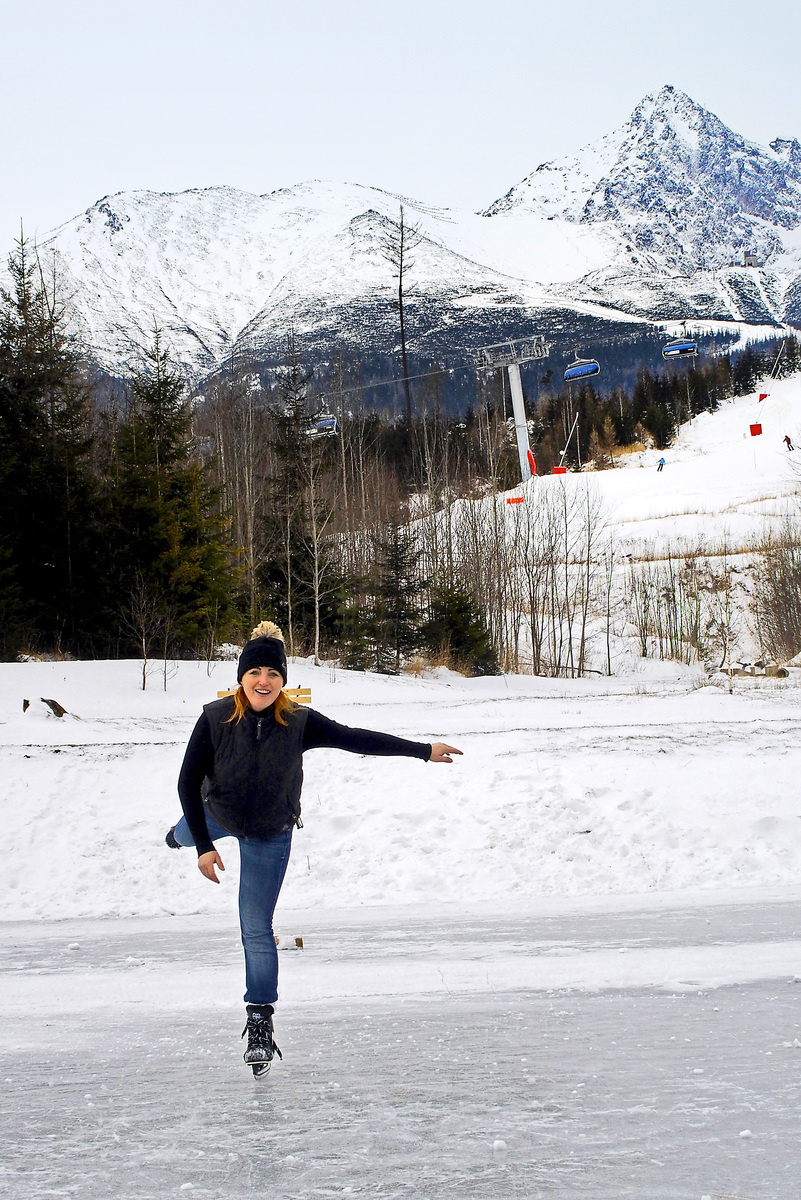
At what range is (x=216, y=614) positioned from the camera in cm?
2592

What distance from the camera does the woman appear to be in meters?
3.83

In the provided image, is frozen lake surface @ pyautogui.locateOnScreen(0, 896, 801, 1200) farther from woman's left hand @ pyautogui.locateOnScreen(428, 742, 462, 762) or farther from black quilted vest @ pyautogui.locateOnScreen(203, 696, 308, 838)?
woman's left hand @ pyautogui.locateOnScreen(428, 742, 462, 762)

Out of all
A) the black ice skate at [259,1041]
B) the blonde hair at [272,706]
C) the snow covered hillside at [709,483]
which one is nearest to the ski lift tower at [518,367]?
the snow covered hillside at [709,483]

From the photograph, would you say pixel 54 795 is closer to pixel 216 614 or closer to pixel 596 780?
pixel 596 780

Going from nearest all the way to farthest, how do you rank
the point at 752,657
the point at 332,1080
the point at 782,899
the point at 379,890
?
1. the point at 332,1080
2. the point at 782,899
3. the point at 379,890
4. the point at 752,657

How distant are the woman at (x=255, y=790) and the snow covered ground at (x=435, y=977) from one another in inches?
17.6

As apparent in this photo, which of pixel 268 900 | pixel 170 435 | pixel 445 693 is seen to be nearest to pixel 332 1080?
pixel 268 900

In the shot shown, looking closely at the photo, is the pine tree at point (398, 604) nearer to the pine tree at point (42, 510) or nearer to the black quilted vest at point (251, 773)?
the pine tree at point (42, 510)

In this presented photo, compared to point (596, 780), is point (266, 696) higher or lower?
higher

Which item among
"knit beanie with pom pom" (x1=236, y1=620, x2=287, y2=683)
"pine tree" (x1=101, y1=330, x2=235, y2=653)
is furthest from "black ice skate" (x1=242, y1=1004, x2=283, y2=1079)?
"pine tree" (x1=101, y1=330, x2=235, y2=653)

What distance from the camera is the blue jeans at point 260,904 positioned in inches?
154

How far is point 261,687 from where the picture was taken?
12.6 feet

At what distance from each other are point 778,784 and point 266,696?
727 cm

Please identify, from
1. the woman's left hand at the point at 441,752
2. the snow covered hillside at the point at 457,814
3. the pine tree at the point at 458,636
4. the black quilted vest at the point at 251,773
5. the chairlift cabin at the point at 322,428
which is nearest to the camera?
the black quilted vest at the point at 251,773
